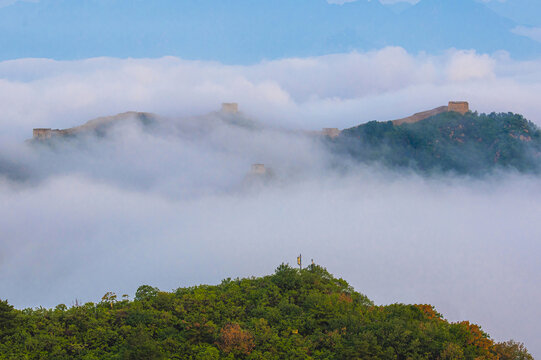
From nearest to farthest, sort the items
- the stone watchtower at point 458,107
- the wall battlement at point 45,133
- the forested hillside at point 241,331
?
the forested hillside at point 241,331, the stone watchtower at point 458,107, the wall battlement at point 45,133

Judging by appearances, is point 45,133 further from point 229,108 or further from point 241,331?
point 241,331

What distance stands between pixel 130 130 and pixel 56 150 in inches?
821

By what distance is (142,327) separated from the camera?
33125 millimetres

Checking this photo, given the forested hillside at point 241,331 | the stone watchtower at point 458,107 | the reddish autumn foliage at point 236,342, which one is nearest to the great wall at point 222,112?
the stone watchtower at point 458,107

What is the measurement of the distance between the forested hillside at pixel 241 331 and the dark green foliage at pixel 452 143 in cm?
10798

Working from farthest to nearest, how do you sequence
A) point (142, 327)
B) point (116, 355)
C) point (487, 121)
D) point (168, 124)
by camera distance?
point (168, 124)
point (487, 121)
point (142, 327)
point (116, 355)

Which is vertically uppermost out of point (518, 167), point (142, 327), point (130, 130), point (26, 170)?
point (130, 130)

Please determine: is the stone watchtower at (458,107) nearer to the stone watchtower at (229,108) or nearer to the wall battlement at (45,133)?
the stone watchtower at (229,108)

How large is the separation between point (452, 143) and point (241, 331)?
117 meters

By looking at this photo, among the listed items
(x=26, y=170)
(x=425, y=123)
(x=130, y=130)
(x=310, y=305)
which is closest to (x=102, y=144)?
(x=130, y=130)

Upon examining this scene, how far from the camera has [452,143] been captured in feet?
461

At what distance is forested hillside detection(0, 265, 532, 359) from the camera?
103 ft

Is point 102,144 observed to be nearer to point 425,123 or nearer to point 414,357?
point 425,123

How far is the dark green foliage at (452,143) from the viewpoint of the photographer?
455 ft
